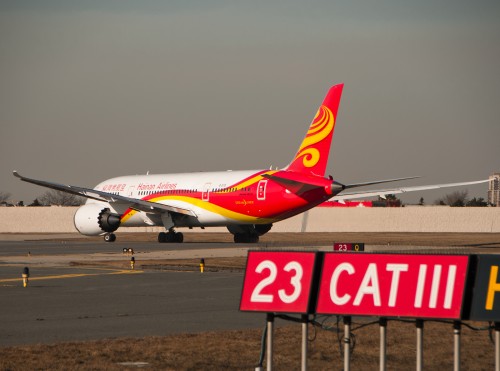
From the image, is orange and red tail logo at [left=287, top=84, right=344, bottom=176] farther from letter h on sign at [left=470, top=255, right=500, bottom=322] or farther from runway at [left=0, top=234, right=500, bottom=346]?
letter h on sign at [left=470, top=255, right=500, bottom=322]

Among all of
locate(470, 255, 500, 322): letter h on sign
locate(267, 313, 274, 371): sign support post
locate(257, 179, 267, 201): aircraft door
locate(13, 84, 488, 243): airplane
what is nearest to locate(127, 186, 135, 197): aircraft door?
locate(13, 84, 488, 243): airplane

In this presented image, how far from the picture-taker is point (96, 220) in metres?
61.7

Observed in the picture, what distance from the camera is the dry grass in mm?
14516

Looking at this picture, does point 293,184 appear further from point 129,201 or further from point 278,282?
point 278,282

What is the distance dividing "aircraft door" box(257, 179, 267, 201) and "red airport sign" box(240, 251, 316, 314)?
4360 centimetres

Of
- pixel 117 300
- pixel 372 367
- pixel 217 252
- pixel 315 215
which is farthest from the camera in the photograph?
pixel 315 215

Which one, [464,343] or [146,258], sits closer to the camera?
[464,343]

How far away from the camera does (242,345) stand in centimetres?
1644

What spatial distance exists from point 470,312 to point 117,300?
1469 cm

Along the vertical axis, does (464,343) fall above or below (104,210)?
below

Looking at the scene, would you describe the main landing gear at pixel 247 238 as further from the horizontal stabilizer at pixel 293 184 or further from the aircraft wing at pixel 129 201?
the horizontal stabilizer at pixel 293 184

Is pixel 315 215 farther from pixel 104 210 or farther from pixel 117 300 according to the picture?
pixel 117 300

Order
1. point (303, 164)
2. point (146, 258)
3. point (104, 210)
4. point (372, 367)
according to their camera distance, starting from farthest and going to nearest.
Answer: point (104, 210)
point (303, 164)
point (146, 258)
point (372, 367)

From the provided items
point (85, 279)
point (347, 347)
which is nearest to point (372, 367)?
point (347, 347)
